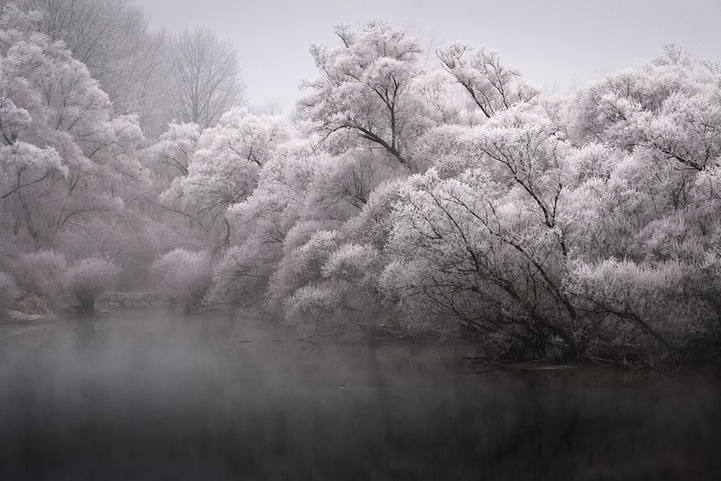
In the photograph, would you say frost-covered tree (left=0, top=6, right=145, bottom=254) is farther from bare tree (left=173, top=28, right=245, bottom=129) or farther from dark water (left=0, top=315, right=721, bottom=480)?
bare tree (left=173, top=28, right=245, bottom=129)

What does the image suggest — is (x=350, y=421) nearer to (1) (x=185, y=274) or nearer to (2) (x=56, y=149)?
(1) (x=185, y=274)

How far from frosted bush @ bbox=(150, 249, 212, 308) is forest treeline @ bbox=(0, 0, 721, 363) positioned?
0.14 meters

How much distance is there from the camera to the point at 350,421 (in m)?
14.7

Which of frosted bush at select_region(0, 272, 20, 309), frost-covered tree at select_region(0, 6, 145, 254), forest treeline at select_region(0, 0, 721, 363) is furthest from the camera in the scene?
frost-covered tree at select_region(0, 6, 145, 254)

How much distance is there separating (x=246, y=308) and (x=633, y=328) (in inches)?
714

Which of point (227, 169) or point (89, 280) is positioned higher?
point (227, 169)

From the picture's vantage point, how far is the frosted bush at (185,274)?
33.7m

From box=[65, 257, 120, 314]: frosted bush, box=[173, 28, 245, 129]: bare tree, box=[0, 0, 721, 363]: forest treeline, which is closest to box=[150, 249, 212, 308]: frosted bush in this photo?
box=[0, 0, 721, 363]: forest treeline

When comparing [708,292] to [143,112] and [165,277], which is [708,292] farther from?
[143,112]

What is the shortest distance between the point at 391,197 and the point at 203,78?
3921 centimetres

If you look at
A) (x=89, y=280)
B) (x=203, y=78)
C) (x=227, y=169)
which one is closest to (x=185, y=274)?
(x=89, y=280)

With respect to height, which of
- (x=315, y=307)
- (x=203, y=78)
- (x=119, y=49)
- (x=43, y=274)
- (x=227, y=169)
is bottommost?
(x=315, y=307)

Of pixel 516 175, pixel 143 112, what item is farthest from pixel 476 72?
pixel 143 112

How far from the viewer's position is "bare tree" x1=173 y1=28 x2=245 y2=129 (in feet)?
185
